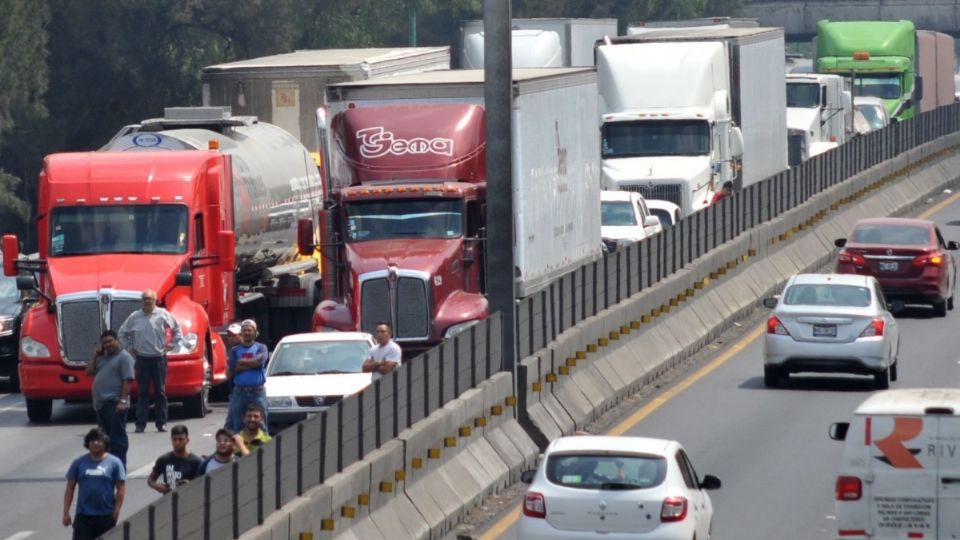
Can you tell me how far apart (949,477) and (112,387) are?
32.4 ft

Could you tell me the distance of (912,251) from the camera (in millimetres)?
35438

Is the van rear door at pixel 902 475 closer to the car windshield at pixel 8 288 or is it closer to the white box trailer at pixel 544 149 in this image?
the white box trailer at pixel 544 149

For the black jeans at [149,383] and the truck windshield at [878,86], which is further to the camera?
the truck windshield at [878,86]

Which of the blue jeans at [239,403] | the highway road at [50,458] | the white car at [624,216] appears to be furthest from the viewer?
the white car at [624,216]

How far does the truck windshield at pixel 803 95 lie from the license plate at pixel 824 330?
29.9 metres

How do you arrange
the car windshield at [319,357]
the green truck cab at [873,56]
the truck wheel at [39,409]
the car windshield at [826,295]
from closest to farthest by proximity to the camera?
the car windshield at [319,357] < the truck wheel at [39,409] < the car windshield at [826,295] < the green truck cab at [873,56]

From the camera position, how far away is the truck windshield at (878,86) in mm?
67500

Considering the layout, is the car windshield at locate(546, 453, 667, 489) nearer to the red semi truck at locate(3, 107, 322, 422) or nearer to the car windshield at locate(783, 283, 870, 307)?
the red semi truck at locate(3, 107, 322, 422)

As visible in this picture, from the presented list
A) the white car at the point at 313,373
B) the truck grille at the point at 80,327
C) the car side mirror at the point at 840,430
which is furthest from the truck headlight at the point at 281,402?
the car side mirror at the point at 840,430

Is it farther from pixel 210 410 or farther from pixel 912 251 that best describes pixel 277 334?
pixel 912 251

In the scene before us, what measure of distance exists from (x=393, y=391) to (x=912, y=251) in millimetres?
18430

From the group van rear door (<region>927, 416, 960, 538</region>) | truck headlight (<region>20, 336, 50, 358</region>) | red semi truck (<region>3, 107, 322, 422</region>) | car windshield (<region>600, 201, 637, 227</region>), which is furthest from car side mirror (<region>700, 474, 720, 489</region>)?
car windshield (<region>600, 201, 637, 227</region>)

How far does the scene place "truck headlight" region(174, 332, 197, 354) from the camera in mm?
26906

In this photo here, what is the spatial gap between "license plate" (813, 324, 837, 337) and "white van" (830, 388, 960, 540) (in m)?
12.2
